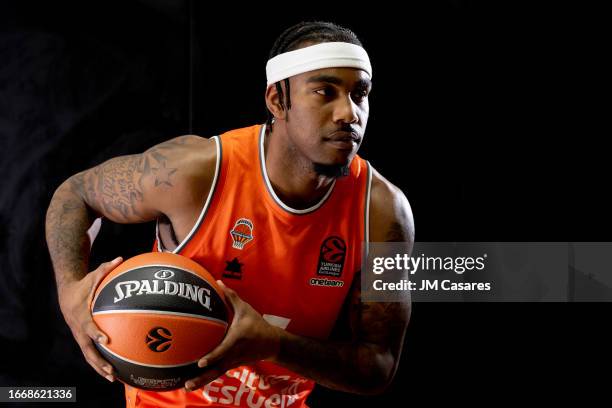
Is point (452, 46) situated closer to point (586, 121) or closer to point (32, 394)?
point (586, 121)

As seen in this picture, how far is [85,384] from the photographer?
285 cm

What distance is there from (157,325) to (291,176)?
0.58m

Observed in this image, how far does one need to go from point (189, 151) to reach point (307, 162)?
0.33m

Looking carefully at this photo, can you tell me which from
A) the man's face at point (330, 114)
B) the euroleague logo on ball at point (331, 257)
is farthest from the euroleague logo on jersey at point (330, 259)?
the man's face at point (330, 114)

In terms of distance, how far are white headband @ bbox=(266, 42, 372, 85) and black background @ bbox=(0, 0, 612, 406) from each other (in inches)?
37.6

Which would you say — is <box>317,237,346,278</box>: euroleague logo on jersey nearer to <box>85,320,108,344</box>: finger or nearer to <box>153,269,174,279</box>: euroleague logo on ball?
<box>153,269,174,279</box>: euroleague logo on ball

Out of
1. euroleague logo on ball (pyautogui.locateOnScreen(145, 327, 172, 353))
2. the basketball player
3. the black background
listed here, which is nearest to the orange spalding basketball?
euroleague logo on ball (pyautogui.locateOnScreen(145, 327, 172, 353))

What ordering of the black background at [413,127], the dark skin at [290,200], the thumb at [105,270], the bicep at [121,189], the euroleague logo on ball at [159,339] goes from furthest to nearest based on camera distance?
the black background at [413,127] < the bicep at [121,189] < the dark skin at [290,200] < the thumb at [105,270] < the euroleague logo on ball at [159,339]

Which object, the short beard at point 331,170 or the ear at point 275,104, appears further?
the ear at point 275,104

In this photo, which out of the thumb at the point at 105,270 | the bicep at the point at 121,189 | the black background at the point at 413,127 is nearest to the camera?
the thumb at the point at 105,270

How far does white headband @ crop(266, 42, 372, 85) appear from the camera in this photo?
173cm

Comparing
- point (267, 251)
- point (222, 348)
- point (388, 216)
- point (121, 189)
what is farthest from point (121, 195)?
point (388, 216)

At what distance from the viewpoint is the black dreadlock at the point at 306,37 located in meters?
1.80

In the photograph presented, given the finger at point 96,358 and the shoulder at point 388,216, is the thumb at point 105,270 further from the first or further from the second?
the shoulder at point 388,216
